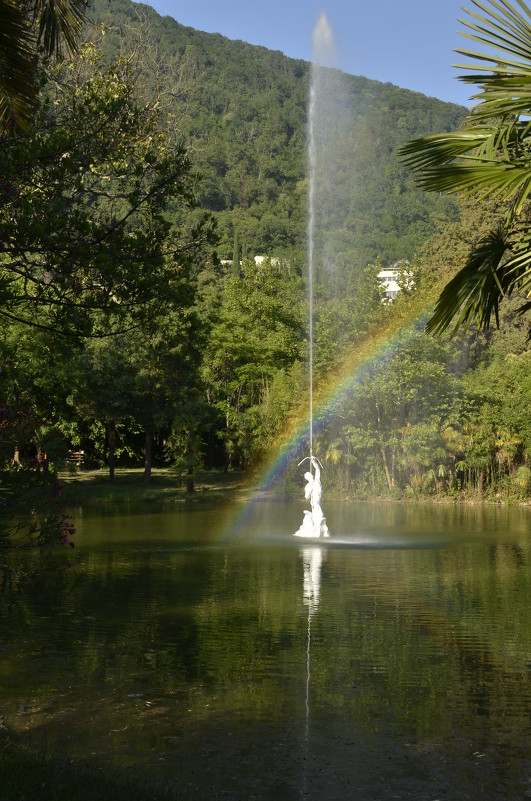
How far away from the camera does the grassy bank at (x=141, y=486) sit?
135 ft

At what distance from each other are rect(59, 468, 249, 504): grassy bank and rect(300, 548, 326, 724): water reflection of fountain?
1799cm

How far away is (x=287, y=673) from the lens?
37.3 feet

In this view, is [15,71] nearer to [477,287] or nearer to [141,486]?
[477,287]

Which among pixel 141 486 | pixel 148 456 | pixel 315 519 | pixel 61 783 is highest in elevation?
pixel 148 456

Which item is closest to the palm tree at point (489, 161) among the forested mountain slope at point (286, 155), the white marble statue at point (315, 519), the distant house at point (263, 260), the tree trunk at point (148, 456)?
the white marble statue at point (315, 519)

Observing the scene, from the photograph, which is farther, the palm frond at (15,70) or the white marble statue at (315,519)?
the white marble statue at (315,519)

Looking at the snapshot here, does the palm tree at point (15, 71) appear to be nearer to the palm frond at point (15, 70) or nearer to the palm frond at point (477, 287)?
the palm frond at point (15, 70)

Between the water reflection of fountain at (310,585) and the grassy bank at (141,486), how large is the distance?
18.0 metres

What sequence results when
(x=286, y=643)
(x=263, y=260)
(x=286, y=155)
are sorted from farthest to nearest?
1. (x=286, y=155)
2. (x=263, y=260)
3. (x=286, y=643)

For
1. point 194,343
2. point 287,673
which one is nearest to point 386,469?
point 194,343

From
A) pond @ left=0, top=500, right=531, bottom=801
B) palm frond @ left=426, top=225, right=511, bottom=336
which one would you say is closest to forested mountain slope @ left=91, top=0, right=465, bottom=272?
pond @ left=0, top=500, right=531, bottom=801

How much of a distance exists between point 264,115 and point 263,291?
79.1 meters

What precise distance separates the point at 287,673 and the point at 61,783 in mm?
5041

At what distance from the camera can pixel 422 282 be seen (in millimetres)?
47281
